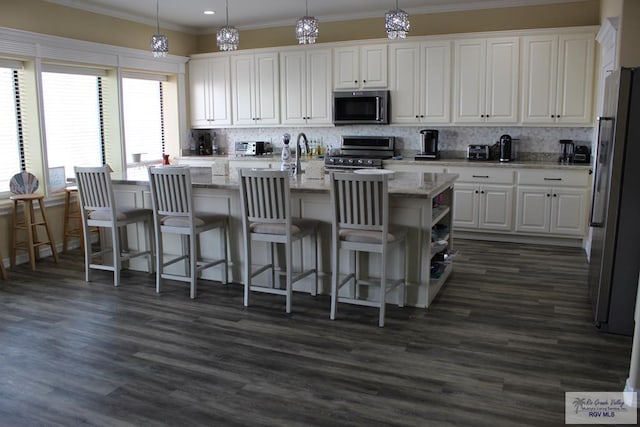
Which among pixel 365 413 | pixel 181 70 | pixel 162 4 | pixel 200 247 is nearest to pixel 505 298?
pixel 365 413

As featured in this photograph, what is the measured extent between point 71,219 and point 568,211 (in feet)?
18.2

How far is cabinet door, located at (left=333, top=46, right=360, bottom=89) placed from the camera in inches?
269

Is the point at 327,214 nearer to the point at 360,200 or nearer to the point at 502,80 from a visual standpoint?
the point at 360,200

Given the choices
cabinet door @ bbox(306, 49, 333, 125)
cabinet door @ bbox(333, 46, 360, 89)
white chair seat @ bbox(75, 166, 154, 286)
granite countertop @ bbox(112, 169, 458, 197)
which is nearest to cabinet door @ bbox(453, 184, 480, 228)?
granite countertop @ bbox(112, 169, 458, 197)

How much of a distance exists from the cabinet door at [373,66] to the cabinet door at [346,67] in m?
0.07

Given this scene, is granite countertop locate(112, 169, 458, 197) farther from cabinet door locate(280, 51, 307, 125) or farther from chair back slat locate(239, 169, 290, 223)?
cabinet door locate(280, 51, 307, 125)

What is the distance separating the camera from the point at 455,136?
22.5ft

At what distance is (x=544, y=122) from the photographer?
6086 millimetres

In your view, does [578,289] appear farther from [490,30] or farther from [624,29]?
[490,30]

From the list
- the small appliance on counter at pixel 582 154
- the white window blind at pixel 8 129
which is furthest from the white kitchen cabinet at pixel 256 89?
the small appliance on counter at pixel 582 154

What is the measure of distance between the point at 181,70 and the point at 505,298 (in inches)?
222

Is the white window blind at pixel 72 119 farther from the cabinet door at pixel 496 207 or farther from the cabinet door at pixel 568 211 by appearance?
the cabinet door at pixel 568 211

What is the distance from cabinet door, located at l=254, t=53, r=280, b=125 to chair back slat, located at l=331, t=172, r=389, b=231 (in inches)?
158

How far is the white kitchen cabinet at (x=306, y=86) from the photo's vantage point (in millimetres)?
7059
